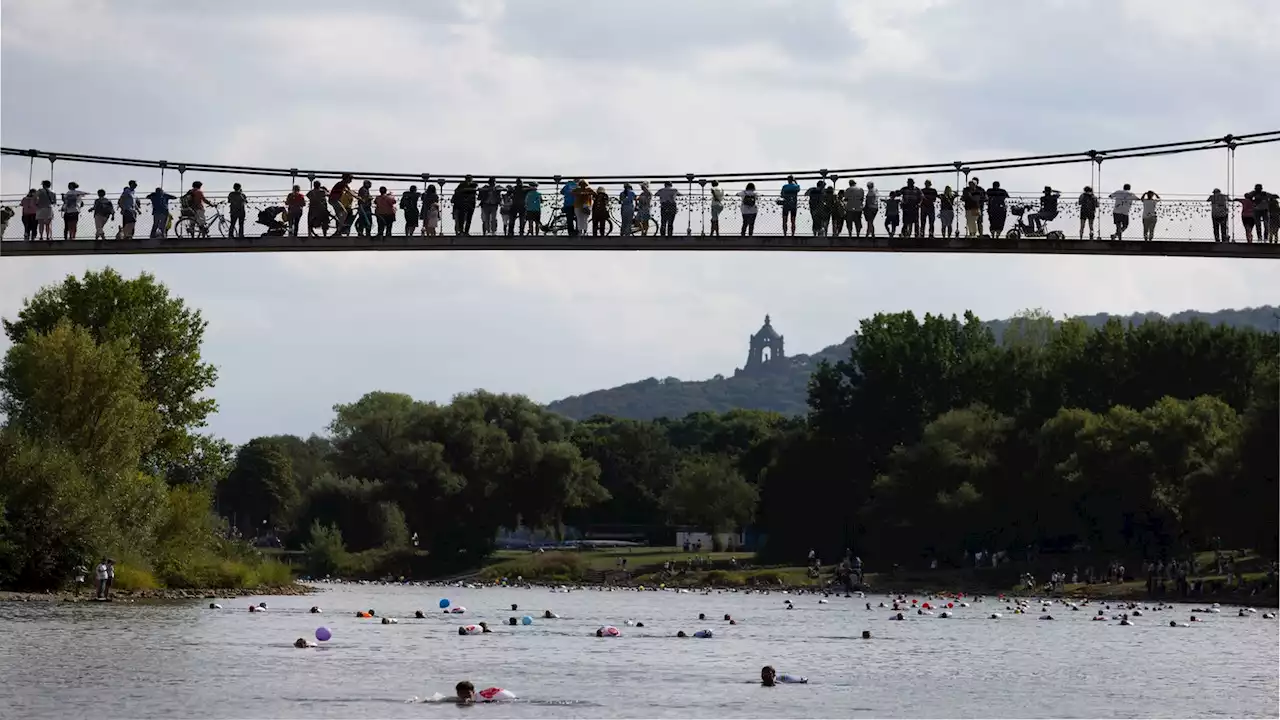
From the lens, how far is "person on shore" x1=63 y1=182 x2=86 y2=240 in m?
62.2

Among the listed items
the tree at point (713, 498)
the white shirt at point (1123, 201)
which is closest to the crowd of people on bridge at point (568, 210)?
the white shirt at point (1123, 201)

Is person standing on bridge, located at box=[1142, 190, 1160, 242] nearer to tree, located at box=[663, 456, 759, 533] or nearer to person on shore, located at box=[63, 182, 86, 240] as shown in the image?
person on shore, located at box=[63, 182, 86, 240]

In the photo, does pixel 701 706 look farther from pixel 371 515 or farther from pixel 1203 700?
pixel 371 515

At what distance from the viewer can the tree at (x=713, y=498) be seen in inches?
7633

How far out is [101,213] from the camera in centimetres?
6219

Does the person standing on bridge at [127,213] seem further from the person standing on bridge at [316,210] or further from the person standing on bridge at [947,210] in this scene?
the person standing on bridge at [947,210]

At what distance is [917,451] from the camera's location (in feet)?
447

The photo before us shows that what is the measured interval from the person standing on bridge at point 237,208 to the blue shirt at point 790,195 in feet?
50.1

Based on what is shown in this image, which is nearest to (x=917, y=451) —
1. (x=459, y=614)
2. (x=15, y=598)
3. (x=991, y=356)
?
(x=991, y=356)

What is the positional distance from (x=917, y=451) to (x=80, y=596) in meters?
69.8

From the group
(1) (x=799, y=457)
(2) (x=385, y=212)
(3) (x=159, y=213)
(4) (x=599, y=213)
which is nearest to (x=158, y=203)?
(3) (x=159, y=213)

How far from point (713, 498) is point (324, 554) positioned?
50147 millimetres

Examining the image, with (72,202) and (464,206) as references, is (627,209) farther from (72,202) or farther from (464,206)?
(72,202)

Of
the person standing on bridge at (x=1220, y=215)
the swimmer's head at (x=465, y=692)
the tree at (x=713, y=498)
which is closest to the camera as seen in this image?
the swimmer's head at (x=465, y=692)
